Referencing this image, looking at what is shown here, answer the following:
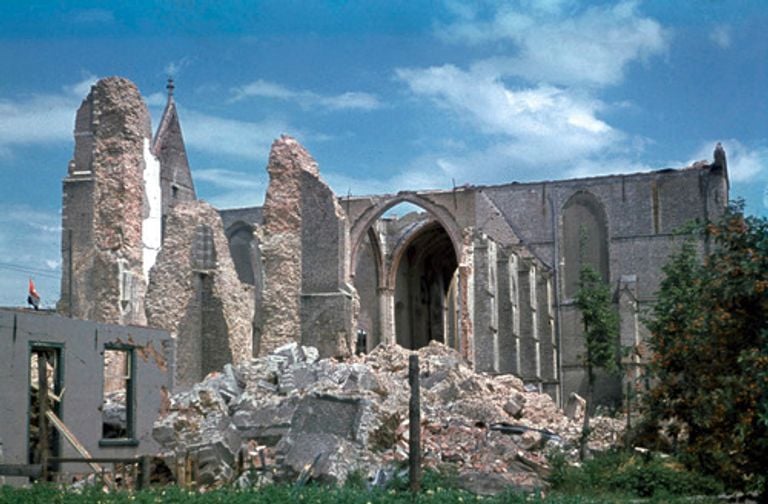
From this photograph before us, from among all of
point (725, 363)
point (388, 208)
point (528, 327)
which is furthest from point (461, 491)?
point (388, 208)

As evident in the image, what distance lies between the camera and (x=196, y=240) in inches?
959

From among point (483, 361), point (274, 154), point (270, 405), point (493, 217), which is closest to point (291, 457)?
point (270, 405)

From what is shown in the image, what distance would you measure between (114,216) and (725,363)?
58.2 feet

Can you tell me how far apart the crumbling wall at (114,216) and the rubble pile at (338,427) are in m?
3.90

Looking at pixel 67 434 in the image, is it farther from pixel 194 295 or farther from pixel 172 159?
pixel 172 159

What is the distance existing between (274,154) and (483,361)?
12.1 metres

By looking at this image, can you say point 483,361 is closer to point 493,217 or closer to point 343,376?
point 493,217

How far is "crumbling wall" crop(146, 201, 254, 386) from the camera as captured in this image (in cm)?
2405

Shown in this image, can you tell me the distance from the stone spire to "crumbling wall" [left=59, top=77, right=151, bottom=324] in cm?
950

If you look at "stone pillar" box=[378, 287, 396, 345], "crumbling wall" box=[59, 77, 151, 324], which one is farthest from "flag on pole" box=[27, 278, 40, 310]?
"stone pillar" box=[378, 287, 396, 345]

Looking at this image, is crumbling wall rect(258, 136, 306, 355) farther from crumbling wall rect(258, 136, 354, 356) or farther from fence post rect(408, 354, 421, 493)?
fence post rect(408, 354, 421, 493)

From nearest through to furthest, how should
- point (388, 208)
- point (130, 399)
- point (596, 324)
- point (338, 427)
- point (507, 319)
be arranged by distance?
point (338, 427), point (130, 399), point (596, 324), point (507, 319), point (388, 208)

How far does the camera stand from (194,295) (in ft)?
79.5

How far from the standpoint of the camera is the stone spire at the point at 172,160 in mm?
36812
